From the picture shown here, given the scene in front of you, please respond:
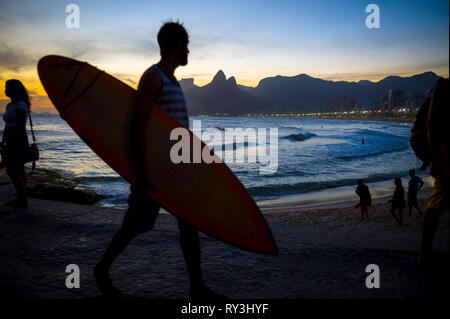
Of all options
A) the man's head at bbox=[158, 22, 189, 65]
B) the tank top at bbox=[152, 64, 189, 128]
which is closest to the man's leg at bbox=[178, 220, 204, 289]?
the tank top at bbox=[152, 64, 189, 128]

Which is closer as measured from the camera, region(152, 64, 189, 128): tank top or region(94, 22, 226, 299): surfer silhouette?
region(94, 22, 226, 299): surfer silhouette

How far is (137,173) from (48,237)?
7.72 feet

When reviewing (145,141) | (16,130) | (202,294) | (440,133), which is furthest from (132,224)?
(16,130)

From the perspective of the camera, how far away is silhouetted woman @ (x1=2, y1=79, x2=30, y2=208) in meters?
4.09

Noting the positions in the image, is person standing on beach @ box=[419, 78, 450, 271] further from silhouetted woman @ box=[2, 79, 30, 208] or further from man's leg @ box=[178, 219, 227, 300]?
silhouetted woman @ box=[2, 79, 30, 208]

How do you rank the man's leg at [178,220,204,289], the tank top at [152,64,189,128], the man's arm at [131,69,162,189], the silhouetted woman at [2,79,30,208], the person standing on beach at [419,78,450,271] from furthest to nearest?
the silhouetted woman at [2,79,30,208] → the person standing on beach at [419,78,450,271] → the man's leg at [178,220,204,289] → the tank top at [152,64,189,128] → the man's arm at [131,69,162,189]

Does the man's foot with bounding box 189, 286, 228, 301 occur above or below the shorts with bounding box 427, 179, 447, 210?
below

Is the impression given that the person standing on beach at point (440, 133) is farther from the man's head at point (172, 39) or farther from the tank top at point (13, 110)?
the tank top at point (13, 110)

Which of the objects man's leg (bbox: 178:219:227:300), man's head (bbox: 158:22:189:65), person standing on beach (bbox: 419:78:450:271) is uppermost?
man's head (bbox: 158:22:189:65)

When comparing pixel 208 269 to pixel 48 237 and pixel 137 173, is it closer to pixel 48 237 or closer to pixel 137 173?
pixel 137 173

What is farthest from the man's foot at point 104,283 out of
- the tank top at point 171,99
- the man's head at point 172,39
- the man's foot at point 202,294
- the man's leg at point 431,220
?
the man's leg at point 431,220

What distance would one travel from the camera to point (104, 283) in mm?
2004

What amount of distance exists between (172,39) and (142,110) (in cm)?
58
